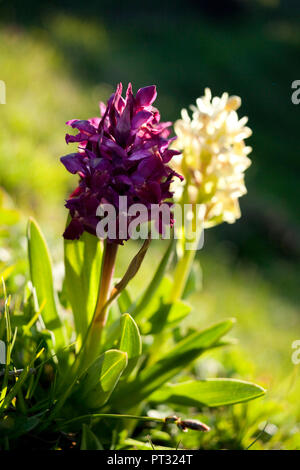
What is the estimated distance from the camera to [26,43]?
5590mm

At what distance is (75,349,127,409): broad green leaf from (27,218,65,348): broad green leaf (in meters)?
0.20

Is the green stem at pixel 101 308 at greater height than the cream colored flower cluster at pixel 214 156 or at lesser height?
lesser

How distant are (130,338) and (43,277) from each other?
0.34 m

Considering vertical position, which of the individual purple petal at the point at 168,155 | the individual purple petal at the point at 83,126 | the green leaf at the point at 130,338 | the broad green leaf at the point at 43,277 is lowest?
the green leaf at the point at 130,338

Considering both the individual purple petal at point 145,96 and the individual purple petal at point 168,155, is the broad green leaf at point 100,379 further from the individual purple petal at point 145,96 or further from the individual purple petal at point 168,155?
the individual purple petal at point 145,96

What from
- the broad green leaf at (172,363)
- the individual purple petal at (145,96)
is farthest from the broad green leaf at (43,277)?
the individual purple petal at (145,96)

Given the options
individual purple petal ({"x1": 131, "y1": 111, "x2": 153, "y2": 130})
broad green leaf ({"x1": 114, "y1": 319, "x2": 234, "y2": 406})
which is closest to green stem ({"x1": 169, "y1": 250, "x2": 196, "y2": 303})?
broad green leaf ({"x1": 114, "y1": 319, "x2": 234, "y2": 406})

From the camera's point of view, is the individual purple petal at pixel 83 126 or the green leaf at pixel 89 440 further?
the green leaf at pixel 89 440

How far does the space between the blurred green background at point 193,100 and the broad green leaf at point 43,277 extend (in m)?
0.47

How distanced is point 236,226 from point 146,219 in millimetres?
4862

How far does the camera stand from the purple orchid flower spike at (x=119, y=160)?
1.07 m

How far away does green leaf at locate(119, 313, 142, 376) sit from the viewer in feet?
3.78

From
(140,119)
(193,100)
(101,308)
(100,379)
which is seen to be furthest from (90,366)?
(193,100)
